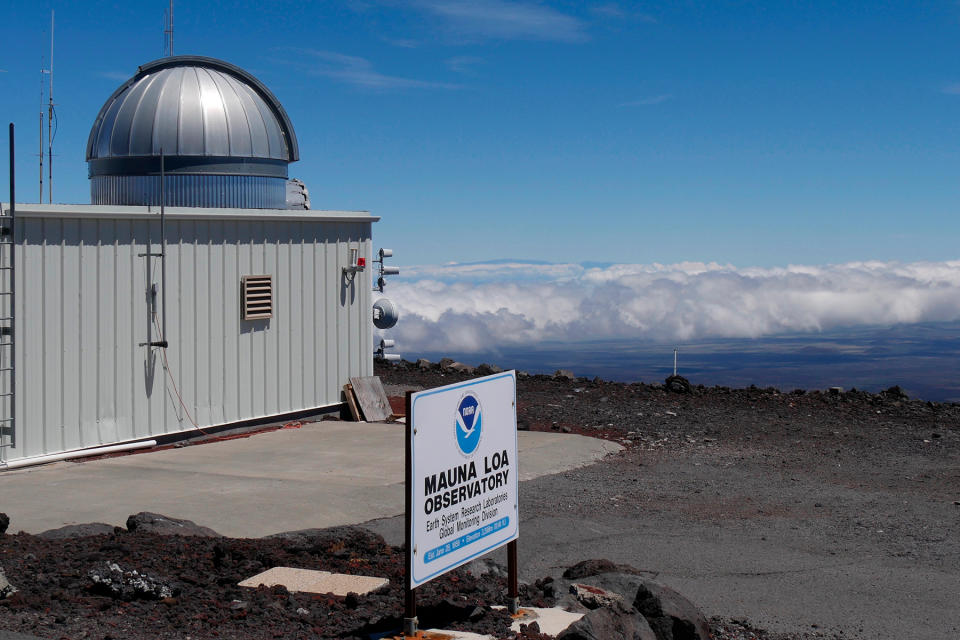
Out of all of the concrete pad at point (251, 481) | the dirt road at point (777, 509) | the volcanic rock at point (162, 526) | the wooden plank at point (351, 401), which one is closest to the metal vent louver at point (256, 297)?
the concrete pad at point (251, 481)

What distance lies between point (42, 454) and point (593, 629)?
8.04 m

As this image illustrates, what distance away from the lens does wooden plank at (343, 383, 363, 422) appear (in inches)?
576

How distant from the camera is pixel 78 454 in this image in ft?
36.1

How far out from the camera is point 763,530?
8.57 metres

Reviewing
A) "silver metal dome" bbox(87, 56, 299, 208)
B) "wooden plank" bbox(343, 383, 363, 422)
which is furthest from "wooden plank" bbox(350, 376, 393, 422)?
"silver metal dome" bbox(87, 56, 299, 208)

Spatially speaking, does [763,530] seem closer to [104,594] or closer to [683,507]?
[683,507]

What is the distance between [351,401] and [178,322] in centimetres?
320

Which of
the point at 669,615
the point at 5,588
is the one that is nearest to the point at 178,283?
the point at 5,588

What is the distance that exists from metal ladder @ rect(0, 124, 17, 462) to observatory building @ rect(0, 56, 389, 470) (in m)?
0.02

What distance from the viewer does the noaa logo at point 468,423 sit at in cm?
527

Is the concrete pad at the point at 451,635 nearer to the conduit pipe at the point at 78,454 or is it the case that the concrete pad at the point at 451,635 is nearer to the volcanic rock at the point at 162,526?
the volcanic rock at the point at 162,526

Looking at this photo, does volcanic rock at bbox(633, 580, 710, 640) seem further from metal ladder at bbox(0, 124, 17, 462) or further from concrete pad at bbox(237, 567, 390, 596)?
metal ladder at bbox(0, 124, 17, 462)

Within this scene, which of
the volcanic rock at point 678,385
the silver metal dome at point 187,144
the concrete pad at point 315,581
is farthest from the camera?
the volcanic rock at point 678,385

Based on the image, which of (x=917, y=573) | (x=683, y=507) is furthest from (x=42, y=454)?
(x=917, y=573)
